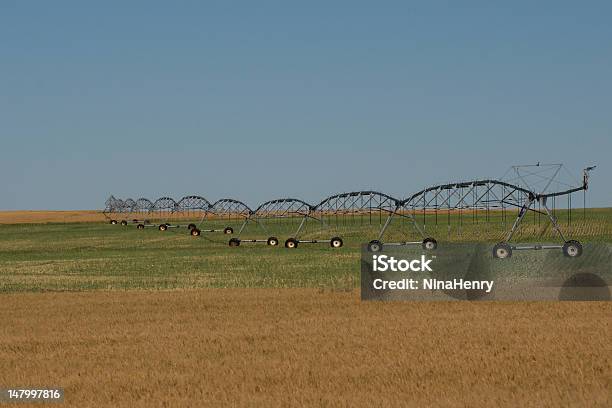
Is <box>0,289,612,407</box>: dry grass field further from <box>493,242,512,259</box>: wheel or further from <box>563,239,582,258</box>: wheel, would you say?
<box>563,239,582,258</box>: wheel

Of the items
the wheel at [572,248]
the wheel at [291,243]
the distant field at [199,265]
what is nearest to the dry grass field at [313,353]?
the distant field at [199,265]

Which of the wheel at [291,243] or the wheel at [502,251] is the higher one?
the wheel at [502,251]

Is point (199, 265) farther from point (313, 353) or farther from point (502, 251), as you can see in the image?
point (313, 353)

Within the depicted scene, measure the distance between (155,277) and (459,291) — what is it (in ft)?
76.8

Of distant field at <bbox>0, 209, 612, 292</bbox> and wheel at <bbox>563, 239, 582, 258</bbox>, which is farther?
wheel at <bbox>563, 239, 582, 258</bbox>

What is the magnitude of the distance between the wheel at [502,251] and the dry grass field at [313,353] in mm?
16103

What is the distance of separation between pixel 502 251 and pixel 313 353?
34.7m

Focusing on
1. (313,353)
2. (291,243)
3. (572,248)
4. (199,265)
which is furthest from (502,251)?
(291,243)

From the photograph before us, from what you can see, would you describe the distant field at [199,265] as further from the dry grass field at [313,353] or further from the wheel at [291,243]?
the dry grass field at [313,353]

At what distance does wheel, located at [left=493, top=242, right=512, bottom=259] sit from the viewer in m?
51.2

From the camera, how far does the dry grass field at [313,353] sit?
1764 centimetres

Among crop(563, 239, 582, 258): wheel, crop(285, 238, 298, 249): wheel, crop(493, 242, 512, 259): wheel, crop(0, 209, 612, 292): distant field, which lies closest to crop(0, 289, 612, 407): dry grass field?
crop(0, 209, 612, 292): distant field

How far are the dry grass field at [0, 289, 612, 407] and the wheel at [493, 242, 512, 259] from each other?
1610cm

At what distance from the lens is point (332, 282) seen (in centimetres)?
4656
